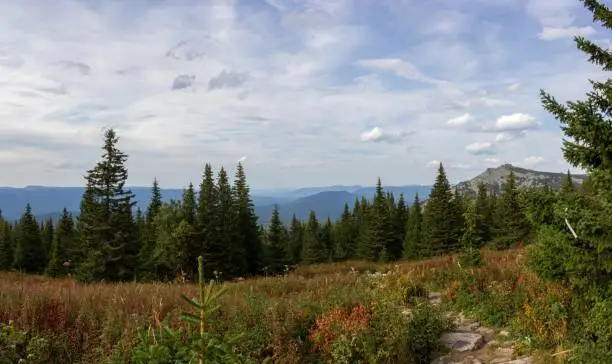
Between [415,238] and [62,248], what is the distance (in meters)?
46.6

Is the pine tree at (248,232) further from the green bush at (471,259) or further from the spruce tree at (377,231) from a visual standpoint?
the green bush at (471,259)

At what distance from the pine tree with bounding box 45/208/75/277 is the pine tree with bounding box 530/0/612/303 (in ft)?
179

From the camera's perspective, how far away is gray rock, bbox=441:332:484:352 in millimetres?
8102

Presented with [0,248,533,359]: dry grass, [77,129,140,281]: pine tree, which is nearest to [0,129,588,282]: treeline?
[77,129,140,281]: pine tree

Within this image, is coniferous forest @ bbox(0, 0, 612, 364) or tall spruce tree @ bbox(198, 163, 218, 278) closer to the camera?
coniferous forest @ bbox(0, 0, 612, 364)

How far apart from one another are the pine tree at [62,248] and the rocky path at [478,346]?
5231 cm

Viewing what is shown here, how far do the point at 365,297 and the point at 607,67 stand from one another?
228 inches

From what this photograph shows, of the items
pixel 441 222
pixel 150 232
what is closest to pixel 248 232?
pixel 150 232

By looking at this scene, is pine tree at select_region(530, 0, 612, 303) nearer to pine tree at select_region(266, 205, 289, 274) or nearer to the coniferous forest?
the coniferous forest

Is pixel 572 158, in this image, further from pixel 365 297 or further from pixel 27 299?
pixel 27 299

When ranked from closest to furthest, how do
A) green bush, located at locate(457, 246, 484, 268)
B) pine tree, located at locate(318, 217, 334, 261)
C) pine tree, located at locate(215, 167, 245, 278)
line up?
green bush, located at locate(457, 246, 484, 268), pine tree, located at locate(215, 167, 245, 278), pine tree, located at locate(318, 217, 334, 261)

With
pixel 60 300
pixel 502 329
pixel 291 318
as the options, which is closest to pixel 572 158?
pixel 502 329

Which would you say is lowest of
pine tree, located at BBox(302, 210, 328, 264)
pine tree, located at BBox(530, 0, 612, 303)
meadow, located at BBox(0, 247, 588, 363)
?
pine tree, located at BBox(302, 210, 328, 264)

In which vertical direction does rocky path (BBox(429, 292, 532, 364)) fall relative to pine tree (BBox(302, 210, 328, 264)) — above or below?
above
